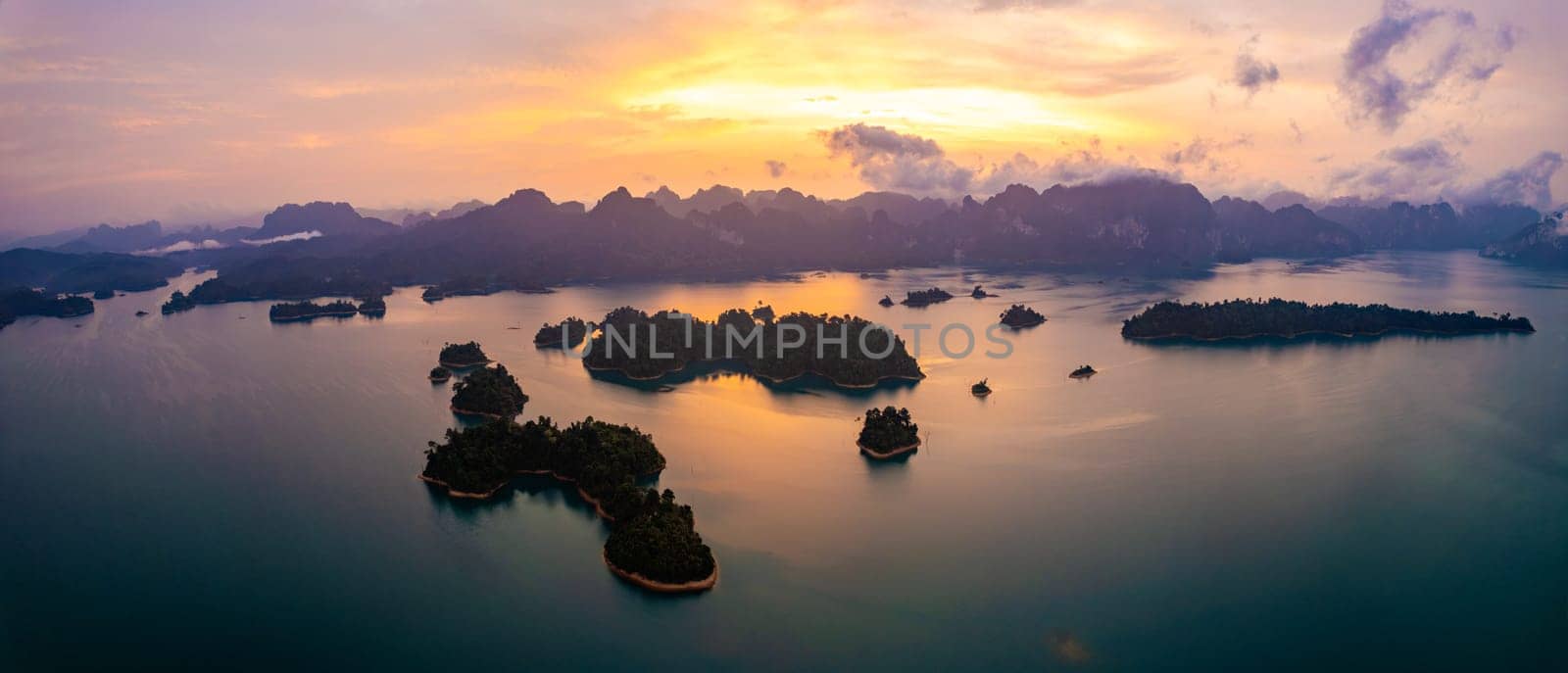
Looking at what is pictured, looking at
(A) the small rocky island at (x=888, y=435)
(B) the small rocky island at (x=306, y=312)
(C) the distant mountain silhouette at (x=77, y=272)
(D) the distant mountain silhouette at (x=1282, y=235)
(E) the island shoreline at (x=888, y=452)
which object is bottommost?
(E) the island shoreline at (x=888, y=452)

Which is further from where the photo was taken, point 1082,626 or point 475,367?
point 475,367

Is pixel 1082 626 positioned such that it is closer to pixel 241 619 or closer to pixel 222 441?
pixel 241 619

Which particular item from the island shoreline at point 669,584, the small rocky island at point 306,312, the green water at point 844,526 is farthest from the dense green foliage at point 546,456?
the small rocky island at point 306,312

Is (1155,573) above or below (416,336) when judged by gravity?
below

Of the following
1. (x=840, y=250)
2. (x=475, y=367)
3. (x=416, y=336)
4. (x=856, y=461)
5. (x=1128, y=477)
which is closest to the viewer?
(x=1128, y=477)

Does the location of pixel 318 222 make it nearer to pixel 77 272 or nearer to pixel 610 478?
pixel 77 272

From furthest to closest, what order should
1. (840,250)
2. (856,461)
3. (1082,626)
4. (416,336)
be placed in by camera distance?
1. (840,250)
2. (416,336)
3. (856,461)
4. (1082,626)

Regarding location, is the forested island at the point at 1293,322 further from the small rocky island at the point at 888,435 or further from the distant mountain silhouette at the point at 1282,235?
the distant mountain silhouette at the point at 1282,235

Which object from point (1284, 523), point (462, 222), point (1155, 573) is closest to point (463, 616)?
point (1155, 573)
